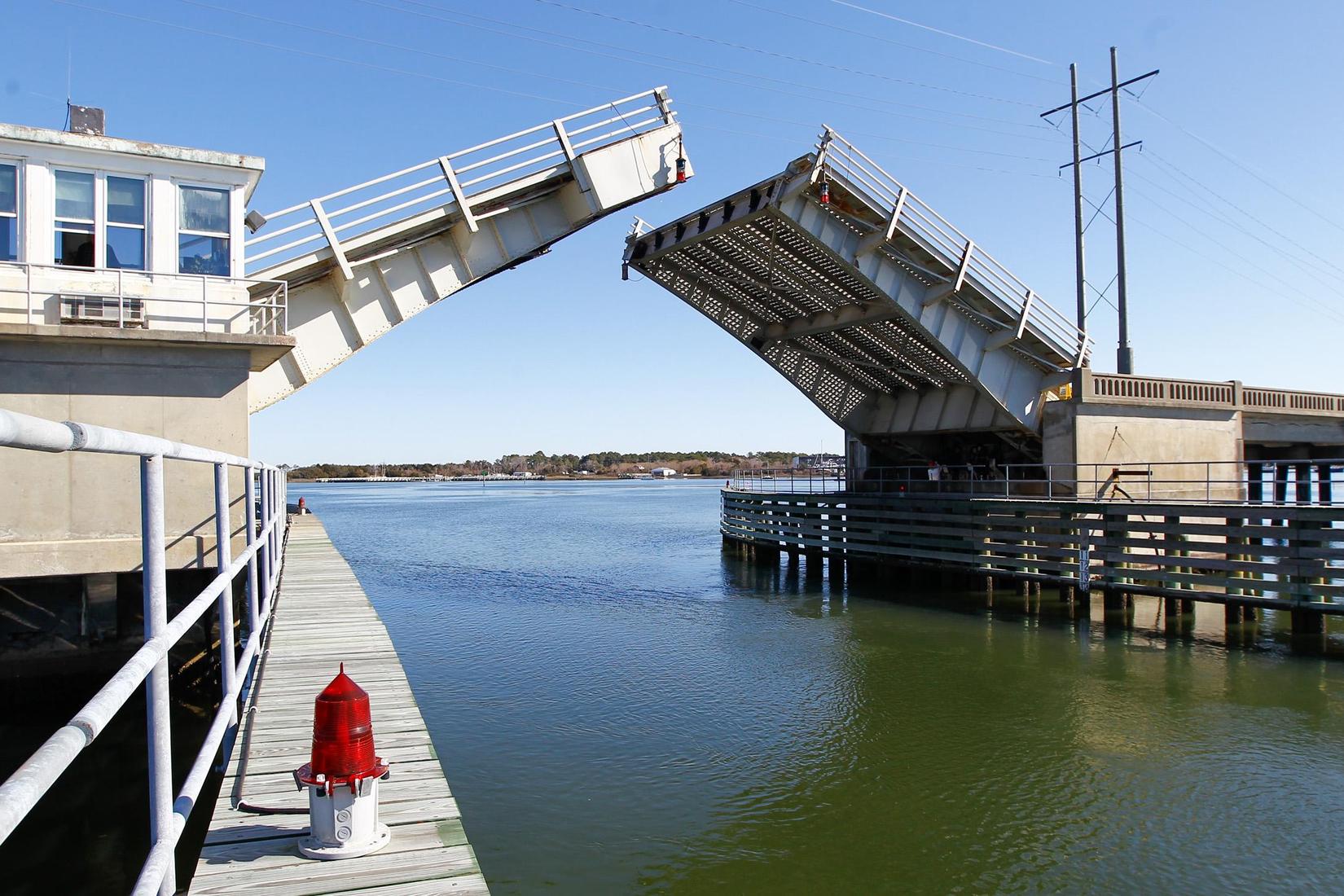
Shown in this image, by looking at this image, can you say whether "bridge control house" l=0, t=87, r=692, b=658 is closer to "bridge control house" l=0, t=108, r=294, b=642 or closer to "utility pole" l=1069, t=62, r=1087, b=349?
"bridge control house" l=0, t=108, r=294, b=642

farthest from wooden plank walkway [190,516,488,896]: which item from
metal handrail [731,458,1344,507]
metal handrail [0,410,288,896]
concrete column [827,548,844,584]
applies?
concrete column [827,548,844,584]

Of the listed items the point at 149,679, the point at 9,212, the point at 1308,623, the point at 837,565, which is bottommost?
the point at 837,565

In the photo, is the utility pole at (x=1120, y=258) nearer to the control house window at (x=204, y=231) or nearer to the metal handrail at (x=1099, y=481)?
the metal handrail at (x=1099, y=481)

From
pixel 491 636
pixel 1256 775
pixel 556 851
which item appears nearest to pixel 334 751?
pixel 556 851

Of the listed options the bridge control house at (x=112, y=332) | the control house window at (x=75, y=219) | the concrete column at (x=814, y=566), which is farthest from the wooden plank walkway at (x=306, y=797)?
the concrete column at (x=814, y=566)

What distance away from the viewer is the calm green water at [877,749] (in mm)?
6160

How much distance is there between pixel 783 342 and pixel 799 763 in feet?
49.8

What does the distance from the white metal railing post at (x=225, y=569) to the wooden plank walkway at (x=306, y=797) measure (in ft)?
0.97

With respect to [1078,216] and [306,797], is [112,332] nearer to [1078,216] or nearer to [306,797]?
[306,797]

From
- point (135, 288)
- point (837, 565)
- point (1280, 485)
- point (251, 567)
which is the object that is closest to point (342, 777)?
point (251, 567)

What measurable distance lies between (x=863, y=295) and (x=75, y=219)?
528 inches

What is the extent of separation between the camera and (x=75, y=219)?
36.7ft

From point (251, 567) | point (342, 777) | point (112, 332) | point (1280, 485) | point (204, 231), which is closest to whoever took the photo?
point (342, 777)

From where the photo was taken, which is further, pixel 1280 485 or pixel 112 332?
pixel 1280 485
